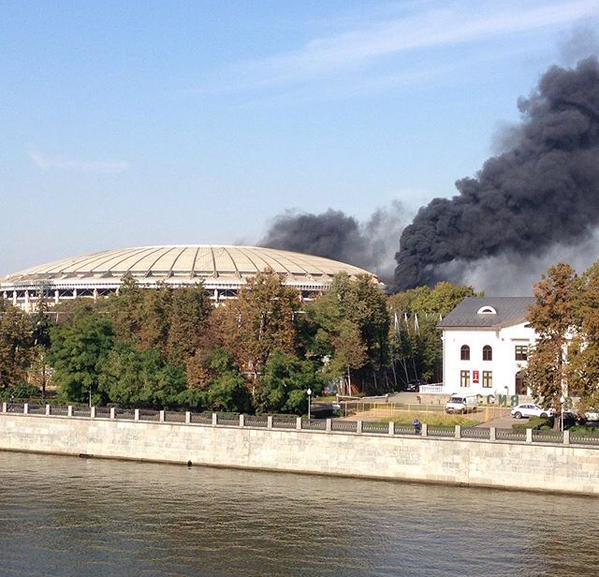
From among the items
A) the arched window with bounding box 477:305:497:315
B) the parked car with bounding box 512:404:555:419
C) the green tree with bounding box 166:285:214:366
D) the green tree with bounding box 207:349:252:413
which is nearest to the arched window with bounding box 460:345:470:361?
the arched window with bounding box 477:305:497:315

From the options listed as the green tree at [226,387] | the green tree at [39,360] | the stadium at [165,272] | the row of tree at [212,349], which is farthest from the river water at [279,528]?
the stadium at [165,272]

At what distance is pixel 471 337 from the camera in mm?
88438

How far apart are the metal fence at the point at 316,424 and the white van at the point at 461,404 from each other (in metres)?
15.4

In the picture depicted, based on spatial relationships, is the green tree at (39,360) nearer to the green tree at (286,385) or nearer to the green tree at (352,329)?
the green tree at (286,385)

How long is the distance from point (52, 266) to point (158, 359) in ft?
313

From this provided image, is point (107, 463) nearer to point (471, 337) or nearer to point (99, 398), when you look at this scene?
point (99, 398)

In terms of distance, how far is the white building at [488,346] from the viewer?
85.8 meters

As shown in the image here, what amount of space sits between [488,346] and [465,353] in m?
2.17

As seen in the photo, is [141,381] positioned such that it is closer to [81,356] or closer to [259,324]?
[81,356]

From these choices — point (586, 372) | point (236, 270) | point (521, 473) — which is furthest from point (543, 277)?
point (236, 270)

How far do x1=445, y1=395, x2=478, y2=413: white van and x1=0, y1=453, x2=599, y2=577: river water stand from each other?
19.0 metres

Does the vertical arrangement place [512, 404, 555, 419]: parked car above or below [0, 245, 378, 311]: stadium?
below

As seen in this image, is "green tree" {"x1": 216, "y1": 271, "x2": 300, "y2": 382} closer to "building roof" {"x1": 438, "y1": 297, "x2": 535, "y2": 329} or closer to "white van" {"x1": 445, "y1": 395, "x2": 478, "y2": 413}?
"white van" {"x1": 445, "y1": 395, "x2": 478, "y2": 413}

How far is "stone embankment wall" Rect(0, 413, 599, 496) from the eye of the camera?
55.1 meters
